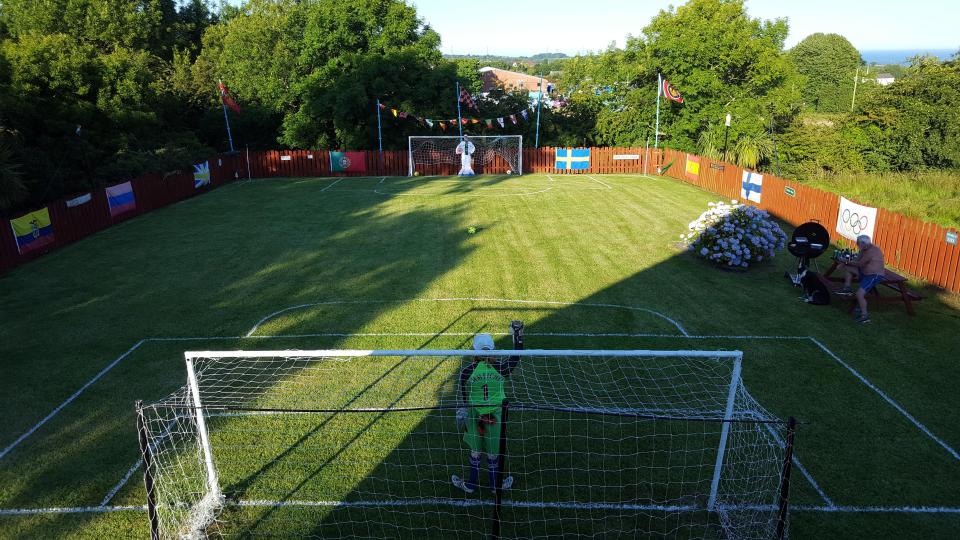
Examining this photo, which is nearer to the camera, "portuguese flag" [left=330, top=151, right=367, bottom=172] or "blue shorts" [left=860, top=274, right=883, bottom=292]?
"blue shorts" [left=860, top=274, right=883, bottom=292]

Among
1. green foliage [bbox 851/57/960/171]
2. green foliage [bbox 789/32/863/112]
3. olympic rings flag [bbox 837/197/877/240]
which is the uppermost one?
green foliage [bbox 789/32/863/112]

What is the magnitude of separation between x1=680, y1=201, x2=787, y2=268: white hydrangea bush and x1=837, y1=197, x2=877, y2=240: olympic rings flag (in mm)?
2551

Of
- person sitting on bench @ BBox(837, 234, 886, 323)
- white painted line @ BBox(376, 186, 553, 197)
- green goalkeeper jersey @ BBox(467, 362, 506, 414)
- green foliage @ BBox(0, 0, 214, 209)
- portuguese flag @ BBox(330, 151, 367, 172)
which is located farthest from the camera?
portuguese flag @ BBox(330, 151, 367, 172)

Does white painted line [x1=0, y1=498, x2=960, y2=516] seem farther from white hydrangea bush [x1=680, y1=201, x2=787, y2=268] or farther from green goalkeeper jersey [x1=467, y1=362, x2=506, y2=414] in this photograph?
white hydrangea bush [x1=680, y1=201, x2=787, y2=268]

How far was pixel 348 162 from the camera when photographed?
3506 cm

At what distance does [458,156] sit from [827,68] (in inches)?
3003

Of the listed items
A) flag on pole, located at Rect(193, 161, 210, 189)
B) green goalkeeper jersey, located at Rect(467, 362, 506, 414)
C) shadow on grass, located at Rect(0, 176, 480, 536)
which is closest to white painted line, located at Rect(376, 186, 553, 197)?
shadow on grass, located at Rect(0, 176, 480, 536)

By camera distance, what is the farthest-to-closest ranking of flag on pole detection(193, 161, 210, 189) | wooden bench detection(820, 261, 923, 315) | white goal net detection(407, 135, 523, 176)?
white goal net detection(407, 135, 523, 176) < flag on pole detection(193, 161, 210, 189) < wooden bench detection(820, 261, 923, 315)

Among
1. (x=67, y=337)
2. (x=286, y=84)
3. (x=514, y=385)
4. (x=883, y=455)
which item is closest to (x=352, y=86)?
(x=286, y=84)

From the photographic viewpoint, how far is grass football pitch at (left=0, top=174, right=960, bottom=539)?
7.18 meters

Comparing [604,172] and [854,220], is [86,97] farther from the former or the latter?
[854,220]

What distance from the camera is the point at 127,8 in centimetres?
4166

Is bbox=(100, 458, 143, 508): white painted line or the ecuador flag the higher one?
the ecuador flag

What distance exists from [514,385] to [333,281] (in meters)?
7.04
